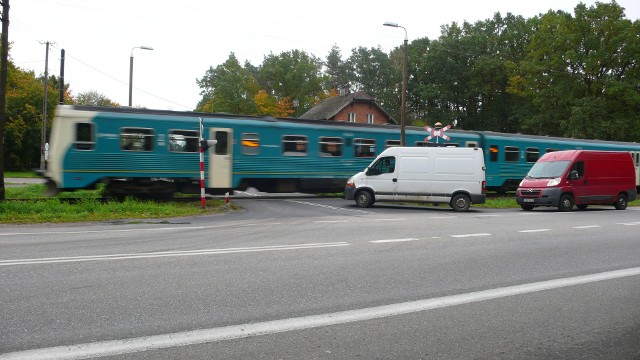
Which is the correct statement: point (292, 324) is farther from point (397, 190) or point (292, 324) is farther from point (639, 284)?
point (397, 190)

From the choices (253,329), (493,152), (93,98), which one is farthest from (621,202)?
(93,98)

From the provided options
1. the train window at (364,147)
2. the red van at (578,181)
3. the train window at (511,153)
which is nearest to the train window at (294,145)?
the train window at (364,147)

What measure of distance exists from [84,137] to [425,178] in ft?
38.4

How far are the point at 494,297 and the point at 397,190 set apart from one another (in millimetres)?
14169

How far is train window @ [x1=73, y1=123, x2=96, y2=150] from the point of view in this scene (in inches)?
741

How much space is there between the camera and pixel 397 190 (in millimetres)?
19906

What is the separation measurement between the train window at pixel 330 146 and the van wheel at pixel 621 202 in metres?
11.0

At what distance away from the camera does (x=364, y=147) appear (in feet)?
81.8

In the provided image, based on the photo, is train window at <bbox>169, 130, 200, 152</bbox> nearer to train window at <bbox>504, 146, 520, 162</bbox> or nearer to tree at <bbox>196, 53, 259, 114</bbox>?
train window at <bbox>504, 146, 520, 162</bbox>

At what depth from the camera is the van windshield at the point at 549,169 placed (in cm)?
2025

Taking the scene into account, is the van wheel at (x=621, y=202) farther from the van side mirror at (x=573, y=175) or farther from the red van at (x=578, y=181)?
the van side mirror at (x=573, y=175)

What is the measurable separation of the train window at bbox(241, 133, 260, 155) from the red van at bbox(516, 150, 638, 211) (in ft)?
32.7

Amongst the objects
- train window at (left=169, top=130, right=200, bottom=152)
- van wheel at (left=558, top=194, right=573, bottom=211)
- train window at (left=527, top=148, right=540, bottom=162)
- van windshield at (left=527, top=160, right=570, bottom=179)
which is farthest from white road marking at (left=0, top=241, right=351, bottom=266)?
train window at (left=527, top=148, right=540, bottom=162)

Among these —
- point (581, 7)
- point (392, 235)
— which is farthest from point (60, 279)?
point (581, 7)
